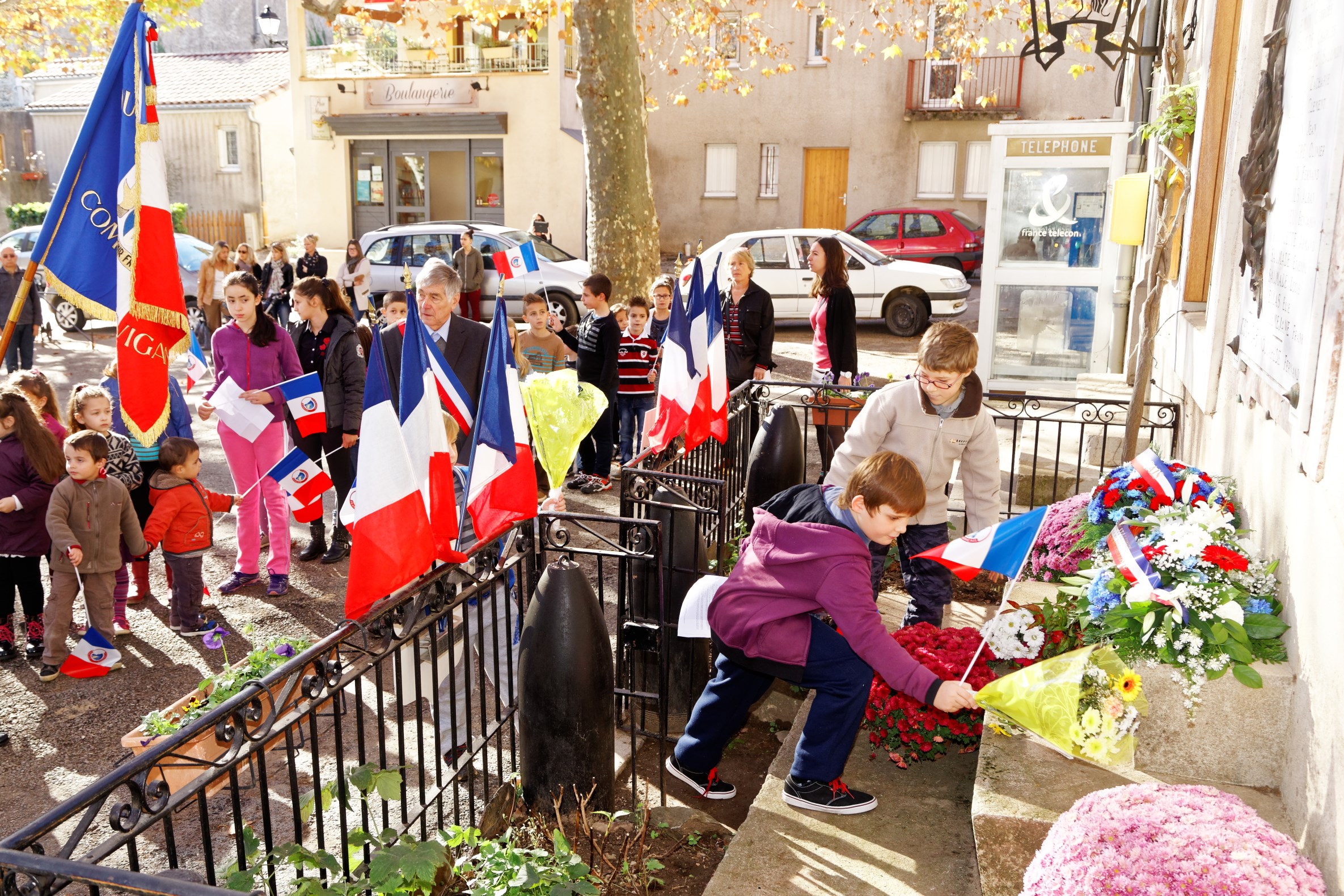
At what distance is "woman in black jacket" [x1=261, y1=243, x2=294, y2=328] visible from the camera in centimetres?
1445

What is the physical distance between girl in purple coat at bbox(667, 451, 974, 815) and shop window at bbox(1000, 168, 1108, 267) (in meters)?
7.29

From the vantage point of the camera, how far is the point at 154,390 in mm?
3906

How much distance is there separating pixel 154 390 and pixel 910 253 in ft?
62.3

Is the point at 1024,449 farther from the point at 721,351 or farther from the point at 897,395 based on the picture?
the point at 897,395

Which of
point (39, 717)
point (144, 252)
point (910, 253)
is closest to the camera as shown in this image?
point (144, 252)

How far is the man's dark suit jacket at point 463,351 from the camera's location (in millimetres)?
6238

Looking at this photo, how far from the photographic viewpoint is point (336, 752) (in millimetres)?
3164

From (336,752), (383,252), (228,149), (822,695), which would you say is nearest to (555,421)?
(822,695)

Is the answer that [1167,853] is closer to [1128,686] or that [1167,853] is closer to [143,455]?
[1128,686]

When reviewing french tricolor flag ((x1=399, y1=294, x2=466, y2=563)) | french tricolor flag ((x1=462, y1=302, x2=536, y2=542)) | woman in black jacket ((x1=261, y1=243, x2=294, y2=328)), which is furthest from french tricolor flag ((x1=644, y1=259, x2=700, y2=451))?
woman in black jacket ((x1=261, y1=243, x2=294, y2=328))

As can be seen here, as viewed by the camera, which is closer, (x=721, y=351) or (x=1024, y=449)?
(x=721, y=351)

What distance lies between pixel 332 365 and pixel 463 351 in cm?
108

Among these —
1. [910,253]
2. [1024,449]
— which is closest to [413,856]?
[1024,449]

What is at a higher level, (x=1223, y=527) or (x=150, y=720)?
(x=1223, y=527)
